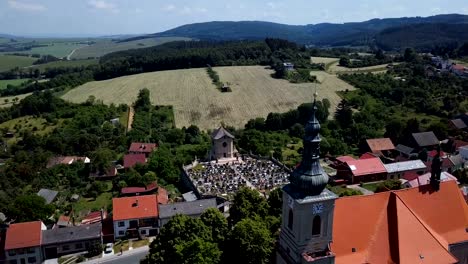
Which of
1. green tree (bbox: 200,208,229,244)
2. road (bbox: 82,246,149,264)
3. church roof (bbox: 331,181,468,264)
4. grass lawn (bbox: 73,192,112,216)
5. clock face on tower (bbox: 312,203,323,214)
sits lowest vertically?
grass lawn (bbox: 73,192,112,216)

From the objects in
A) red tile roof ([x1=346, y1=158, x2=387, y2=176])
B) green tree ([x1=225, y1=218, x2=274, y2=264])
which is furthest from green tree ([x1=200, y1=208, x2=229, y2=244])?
red tile roof ([x1=346, y1=158, x2=387, y2=176])

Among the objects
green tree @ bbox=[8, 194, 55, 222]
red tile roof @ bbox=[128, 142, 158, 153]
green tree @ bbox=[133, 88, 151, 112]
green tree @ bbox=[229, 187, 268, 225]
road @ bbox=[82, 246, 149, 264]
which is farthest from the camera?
green tree @ bbox=[133, 88, 151, 112]

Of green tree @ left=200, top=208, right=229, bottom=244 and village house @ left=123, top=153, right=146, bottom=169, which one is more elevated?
green tree @ left=200, top=208, right=229, bottom=244

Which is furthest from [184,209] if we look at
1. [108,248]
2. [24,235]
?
[24,235]

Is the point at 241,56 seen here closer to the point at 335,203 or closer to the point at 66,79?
the point at 66,79

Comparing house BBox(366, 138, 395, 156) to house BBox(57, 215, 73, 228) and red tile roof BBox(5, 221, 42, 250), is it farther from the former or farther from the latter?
red tile roof BBox(5, 221, 42, 250)

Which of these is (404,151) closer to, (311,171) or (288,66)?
(311,171)
